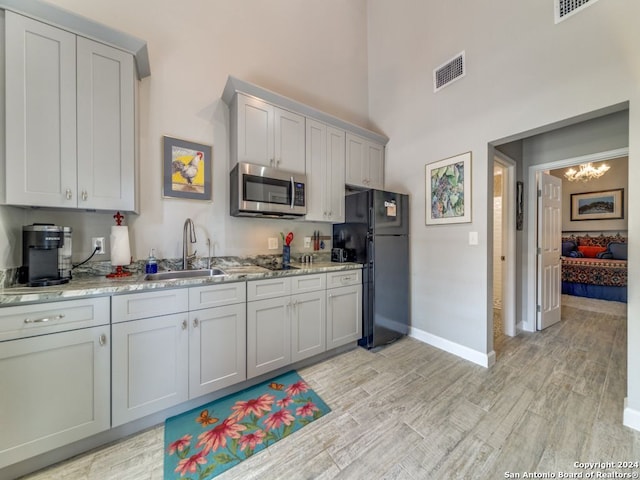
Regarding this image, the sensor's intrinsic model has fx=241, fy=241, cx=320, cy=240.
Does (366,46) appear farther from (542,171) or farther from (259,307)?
(259,307)

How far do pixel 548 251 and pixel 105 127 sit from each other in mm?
4964

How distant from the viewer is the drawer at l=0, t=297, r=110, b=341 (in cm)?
120

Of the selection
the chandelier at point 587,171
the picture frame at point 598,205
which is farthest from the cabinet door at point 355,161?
the picture frame at point 598,205

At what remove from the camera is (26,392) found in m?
1.24

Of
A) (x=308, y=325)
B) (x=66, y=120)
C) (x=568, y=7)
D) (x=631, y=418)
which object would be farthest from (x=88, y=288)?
(x=568, y=7)

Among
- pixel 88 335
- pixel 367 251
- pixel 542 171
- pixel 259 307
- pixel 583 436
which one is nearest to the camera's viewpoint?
pixel 88 335

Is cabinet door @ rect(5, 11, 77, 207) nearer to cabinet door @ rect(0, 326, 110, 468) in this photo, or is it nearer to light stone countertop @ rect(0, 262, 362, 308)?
light stone countertop @ rect(0, 262, 362, 308)

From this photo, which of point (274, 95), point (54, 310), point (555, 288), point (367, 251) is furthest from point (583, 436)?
point (274, 95)

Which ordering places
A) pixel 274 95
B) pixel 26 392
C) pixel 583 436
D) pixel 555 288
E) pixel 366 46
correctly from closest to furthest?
pixel 26 392 → pixel 583 436 → pixel 274 95 → pixel 555 288 → pixel 366 46

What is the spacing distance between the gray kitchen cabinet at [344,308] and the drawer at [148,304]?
51.0 inches

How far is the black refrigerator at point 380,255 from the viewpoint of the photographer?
8.68ft

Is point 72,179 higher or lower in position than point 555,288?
higher

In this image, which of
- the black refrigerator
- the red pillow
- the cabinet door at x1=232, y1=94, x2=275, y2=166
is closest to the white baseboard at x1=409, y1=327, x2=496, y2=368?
the black refrigerator

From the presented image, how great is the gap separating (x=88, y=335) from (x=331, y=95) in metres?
3.51
